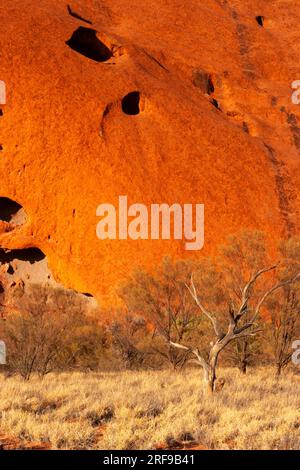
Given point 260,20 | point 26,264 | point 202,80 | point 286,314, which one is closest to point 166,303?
point 286,314

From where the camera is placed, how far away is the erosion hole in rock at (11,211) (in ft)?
75.6

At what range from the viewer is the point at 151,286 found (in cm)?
1739

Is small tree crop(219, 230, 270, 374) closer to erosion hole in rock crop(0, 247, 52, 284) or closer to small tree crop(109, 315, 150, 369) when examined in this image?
small tree crop(109, 315, 150, 369)

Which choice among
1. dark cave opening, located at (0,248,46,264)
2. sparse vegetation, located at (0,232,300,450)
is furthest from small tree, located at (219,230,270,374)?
dark cave opening, located at (0,248,46,264)

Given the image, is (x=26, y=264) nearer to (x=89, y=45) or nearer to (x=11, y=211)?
(x=11, y=211)

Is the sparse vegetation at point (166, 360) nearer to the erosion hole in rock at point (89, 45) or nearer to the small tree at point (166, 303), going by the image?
the small tree at point (166, 303)

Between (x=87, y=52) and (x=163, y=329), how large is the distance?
1833cm

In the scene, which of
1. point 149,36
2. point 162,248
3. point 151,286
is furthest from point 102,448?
point 149,36

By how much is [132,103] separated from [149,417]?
19.6 meters

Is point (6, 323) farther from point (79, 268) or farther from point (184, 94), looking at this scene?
point (184, 94)

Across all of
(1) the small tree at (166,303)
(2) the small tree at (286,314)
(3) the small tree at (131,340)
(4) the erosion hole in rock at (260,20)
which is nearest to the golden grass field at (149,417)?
(2) the small tree at (286,314)

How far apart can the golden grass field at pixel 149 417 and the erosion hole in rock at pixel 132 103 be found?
1612 centimetres

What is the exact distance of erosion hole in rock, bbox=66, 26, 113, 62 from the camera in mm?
27695

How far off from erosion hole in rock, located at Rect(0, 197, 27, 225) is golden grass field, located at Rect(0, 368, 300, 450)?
1216 cm
